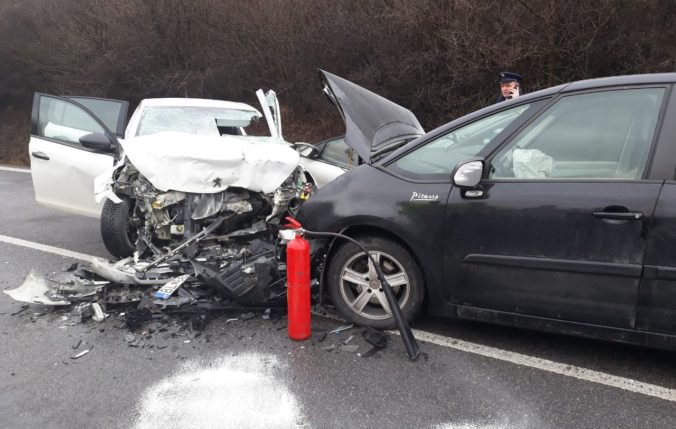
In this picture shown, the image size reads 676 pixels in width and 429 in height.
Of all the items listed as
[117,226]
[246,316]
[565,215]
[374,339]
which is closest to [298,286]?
[374,339]

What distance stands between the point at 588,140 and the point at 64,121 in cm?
526

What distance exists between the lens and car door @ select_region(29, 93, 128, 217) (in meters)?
5.33

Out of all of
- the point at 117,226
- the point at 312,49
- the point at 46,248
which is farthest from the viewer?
the point at 312,49

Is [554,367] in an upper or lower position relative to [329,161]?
lower

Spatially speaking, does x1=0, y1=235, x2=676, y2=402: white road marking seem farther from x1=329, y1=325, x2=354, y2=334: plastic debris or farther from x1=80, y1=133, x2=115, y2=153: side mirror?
x1=80, y1=133, x2=115, y2=153: side mirror

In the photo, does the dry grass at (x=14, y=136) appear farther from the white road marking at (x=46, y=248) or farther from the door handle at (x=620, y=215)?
the door handle at (x=620, y=215)

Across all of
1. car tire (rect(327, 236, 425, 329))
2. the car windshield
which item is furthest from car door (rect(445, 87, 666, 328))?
the car windshield

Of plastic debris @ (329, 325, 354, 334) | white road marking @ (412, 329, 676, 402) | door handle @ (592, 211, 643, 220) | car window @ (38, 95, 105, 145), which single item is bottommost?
plastic debris @ (329, 325, 354, 334)

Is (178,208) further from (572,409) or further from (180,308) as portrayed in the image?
(572,409)

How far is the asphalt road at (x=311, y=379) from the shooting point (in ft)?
8.61

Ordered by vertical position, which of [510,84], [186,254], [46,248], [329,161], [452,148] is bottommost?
[46,248]

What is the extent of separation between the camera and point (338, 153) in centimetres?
610

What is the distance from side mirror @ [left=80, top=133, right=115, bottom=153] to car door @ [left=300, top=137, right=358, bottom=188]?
198cm

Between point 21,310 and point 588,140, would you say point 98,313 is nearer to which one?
point 21,310
